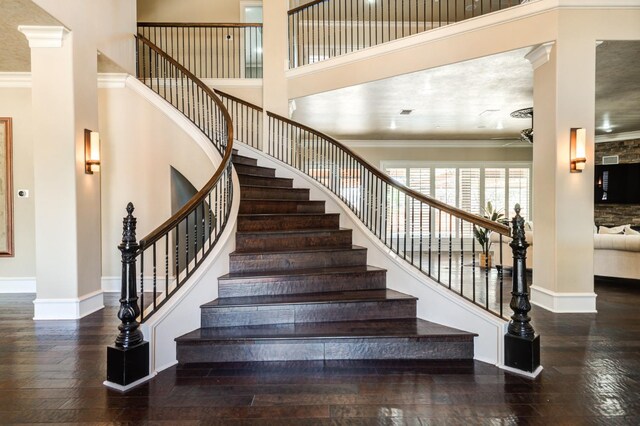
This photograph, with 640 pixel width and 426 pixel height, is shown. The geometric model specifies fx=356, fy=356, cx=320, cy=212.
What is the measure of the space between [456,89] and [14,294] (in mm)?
7290

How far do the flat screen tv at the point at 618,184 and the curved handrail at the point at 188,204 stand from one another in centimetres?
987

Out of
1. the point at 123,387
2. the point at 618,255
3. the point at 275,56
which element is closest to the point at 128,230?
the point at 123,387

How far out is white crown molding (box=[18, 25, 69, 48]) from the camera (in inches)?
145

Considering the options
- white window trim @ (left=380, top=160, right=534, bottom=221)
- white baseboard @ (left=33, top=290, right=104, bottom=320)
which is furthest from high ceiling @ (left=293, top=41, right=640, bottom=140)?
white baseboard @ (left=33, top=290, right=104, bottom=320)

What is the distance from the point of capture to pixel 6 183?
17.0 feet

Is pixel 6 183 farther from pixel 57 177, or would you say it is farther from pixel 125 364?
pixel 125 364

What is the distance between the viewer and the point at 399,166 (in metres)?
9.98

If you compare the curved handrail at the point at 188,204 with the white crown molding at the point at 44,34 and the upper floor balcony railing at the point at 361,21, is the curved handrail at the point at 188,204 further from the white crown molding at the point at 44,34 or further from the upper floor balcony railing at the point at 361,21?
the upper floor balcony railing at the point at 361,21

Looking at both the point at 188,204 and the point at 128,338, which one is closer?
the point at 128,338

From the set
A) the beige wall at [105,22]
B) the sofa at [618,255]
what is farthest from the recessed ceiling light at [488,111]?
the beige wall at [105,22]

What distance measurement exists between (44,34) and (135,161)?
6.53 feet

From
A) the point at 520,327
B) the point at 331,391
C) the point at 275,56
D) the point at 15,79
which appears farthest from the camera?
the point at 275,56

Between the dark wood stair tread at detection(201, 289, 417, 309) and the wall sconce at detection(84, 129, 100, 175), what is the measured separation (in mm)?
2348

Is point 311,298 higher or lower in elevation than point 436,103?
lower
